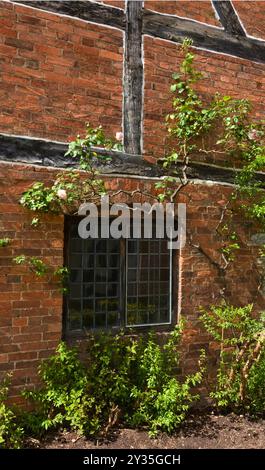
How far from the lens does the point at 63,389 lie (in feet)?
12.8

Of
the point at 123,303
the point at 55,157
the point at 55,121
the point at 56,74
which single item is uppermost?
the point at 56,74

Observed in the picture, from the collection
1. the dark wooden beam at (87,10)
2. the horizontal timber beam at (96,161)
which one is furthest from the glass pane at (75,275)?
the dark wooden beam at (87,10)

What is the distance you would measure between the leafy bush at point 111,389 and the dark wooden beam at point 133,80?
6.88 ft

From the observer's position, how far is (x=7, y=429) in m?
3.59

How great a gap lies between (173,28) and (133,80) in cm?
82

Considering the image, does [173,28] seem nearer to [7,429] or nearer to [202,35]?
[202,35]

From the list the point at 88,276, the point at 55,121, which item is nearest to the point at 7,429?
the point at 88,276

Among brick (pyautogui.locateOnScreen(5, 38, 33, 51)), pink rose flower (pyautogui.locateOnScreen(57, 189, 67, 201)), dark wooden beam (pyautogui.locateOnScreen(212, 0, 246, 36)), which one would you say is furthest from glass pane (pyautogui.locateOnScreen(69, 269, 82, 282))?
dark wooden beam (pyautogui.locateOnScreen(212, 0, 246, 36))

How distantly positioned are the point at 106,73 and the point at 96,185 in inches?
47.4

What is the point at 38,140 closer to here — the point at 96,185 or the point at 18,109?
the point at 18,109

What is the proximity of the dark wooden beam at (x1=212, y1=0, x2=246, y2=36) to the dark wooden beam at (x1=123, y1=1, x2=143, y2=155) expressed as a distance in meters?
1.04

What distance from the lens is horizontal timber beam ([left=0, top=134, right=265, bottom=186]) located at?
3.85 metres

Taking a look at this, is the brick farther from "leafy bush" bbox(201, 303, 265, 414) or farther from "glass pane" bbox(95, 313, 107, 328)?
"leafy bush" bbox(201, 303, 265, 414)
